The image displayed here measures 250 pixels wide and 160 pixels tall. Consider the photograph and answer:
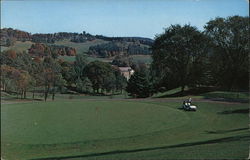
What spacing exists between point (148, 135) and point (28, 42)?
4968mm

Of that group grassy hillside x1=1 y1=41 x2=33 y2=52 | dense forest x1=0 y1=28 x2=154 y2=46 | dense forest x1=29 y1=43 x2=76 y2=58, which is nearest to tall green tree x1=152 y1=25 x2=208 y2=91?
dense forest x1=0 y1=28 x2=154 y2=46

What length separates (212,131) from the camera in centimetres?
1147

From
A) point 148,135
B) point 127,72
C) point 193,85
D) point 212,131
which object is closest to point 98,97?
point 127,72

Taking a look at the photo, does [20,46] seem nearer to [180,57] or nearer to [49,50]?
[49,50]

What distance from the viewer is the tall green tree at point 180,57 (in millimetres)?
10086

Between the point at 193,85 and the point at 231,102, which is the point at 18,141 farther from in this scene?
the point at 231,102

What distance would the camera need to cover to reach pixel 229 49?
33.7ft

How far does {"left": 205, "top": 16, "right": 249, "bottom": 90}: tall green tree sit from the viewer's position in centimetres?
1021

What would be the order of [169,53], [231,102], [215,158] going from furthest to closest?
1. [231,102]
2. [169,53]
3. [215,158]

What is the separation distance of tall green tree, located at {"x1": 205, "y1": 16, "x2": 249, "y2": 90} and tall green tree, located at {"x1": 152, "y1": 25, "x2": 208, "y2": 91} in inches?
14.3

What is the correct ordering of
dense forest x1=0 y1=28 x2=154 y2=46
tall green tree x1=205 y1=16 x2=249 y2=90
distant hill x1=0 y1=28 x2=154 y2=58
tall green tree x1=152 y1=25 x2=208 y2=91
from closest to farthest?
dense forest x1=0 y1=28 x2=154 y2=46 → distant hill x1=0 y1=28 x2=154 y2=58 → tall green tree x1=152 y1=25 x2=208 y2=91 → tall green tree x1=205 y1=16 x2=249 y2=90

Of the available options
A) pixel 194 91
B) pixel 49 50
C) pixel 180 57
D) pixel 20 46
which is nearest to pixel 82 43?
pixel 49 50

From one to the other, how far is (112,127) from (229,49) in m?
4.63

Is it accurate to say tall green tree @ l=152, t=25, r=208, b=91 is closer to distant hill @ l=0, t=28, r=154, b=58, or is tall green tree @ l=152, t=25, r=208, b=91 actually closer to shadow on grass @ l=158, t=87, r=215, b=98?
shadow on grass @ l=158, t=87, r=215, b=98
